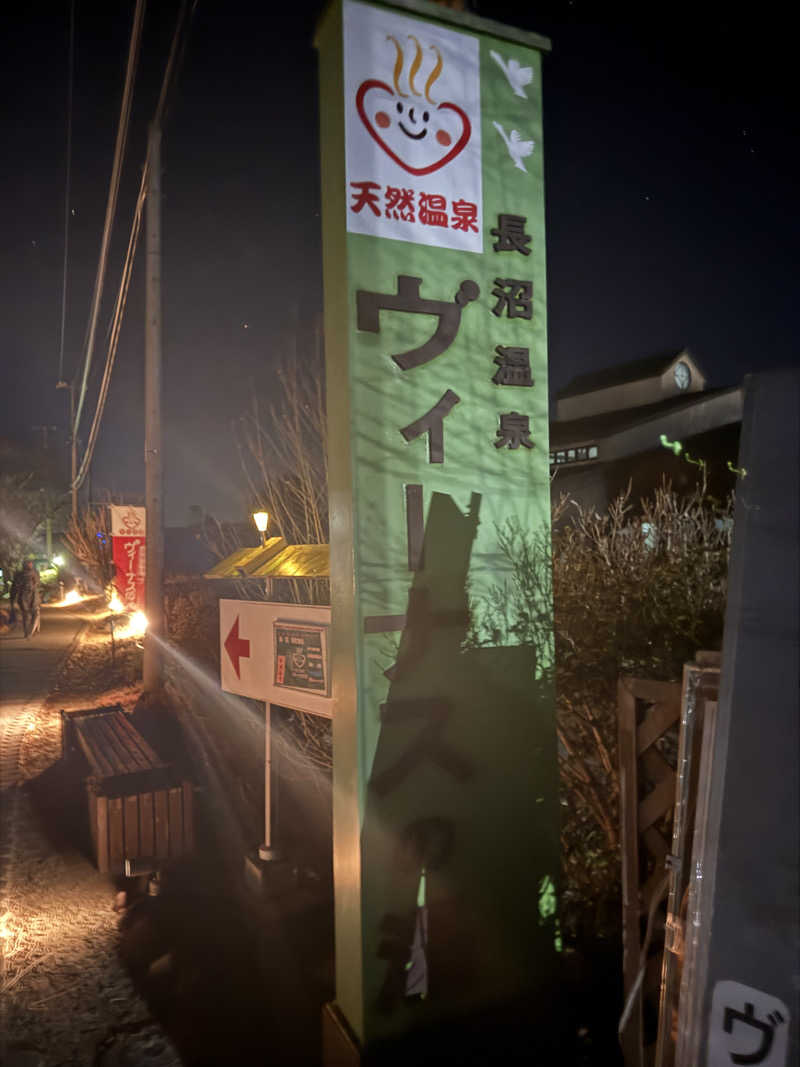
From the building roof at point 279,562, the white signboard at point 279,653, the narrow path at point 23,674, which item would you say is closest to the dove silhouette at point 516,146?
the building roof at point 279,562

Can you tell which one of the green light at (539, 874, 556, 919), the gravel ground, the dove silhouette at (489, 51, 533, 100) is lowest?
the gravel ground

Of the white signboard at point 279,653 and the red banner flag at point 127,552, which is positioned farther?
the red banner flag at point 127,552

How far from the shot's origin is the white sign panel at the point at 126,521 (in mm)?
15984

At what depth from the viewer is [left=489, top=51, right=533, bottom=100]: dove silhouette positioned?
161 inches

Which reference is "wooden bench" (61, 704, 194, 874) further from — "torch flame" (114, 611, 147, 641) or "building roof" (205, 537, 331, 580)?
"torch flame" (114, 611, 147, 641)

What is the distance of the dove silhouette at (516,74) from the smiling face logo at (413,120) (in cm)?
39

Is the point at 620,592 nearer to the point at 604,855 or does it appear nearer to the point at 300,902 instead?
the point at 604,855

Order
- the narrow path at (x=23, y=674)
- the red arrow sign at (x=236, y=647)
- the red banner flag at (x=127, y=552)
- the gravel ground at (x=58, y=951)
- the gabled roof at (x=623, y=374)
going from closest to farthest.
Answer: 1. the gravel ground at (x=58, y=951)
2. the red arrow sign at (x=236, y=647)
3. the narrow path at (x=23, y=674)
4. the red banner flag at (x=127, y=552)
5. the gabled roof at (x=623, y=374)

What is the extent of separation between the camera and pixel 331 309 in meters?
3.91

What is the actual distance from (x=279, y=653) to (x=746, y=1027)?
3.68m

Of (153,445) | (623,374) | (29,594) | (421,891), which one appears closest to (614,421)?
(623,374)

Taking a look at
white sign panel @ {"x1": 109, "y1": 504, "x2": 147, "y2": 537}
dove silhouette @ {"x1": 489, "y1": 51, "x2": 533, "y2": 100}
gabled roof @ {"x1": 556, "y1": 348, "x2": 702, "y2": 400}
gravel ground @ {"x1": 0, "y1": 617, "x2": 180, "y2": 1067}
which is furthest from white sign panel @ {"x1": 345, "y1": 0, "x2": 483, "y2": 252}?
gabled roof @ {"x1": 556, "y1": 348, "x2": 702, "y2": 400}

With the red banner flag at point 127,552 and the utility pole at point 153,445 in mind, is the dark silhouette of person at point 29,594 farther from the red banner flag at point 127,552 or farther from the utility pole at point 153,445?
the utility pole at point 153,445

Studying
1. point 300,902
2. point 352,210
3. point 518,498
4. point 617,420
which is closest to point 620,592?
point 518,498
